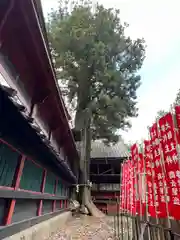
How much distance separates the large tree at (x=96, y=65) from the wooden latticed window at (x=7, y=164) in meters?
9.23

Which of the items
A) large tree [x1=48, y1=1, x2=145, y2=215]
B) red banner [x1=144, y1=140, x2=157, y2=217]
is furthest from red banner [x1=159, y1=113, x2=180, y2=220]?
large tree [x1=48, y1=1, x2=145, y2=215]

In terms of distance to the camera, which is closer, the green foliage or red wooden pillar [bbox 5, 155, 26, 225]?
red wooden pillar [bbox 5, 155, 26, 225]

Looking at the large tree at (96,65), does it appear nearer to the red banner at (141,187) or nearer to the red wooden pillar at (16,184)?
the red banner at (141,187)

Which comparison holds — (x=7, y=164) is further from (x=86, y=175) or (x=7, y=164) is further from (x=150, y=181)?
(x=86, y=175)

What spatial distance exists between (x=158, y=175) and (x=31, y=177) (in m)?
3.58

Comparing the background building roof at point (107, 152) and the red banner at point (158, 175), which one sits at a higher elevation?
→ the background building roof at point (107, 152)

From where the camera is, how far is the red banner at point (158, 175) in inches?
151

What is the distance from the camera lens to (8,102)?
2.00m

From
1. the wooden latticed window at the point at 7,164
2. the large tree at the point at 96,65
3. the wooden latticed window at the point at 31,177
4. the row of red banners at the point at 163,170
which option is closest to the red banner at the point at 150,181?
the row of red banners at the point at 163,170

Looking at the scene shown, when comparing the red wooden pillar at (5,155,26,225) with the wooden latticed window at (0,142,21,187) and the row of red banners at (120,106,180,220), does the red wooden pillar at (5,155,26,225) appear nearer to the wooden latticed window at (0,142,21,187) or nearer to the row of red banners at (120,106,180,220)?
the wooden latticed window at (0,142,21,187)

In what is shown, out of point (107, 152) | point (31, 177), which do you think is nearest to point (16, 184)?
point (31, 177)

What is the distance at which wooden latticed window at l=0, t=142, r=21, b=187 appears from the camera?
306 cm

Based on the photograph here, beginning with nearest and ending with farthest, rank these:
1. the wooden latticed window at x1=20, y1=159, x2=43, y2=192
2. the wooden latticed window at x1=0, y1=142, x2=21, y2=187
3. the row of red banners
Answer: the wooden latticed window at x1=0, y1=142, x2=21, y2=187
the row of red banners
the wooden latticed window at x1=20, y1=159, x2=43, y2=192

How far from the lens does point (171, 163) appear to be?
3.68 meters
